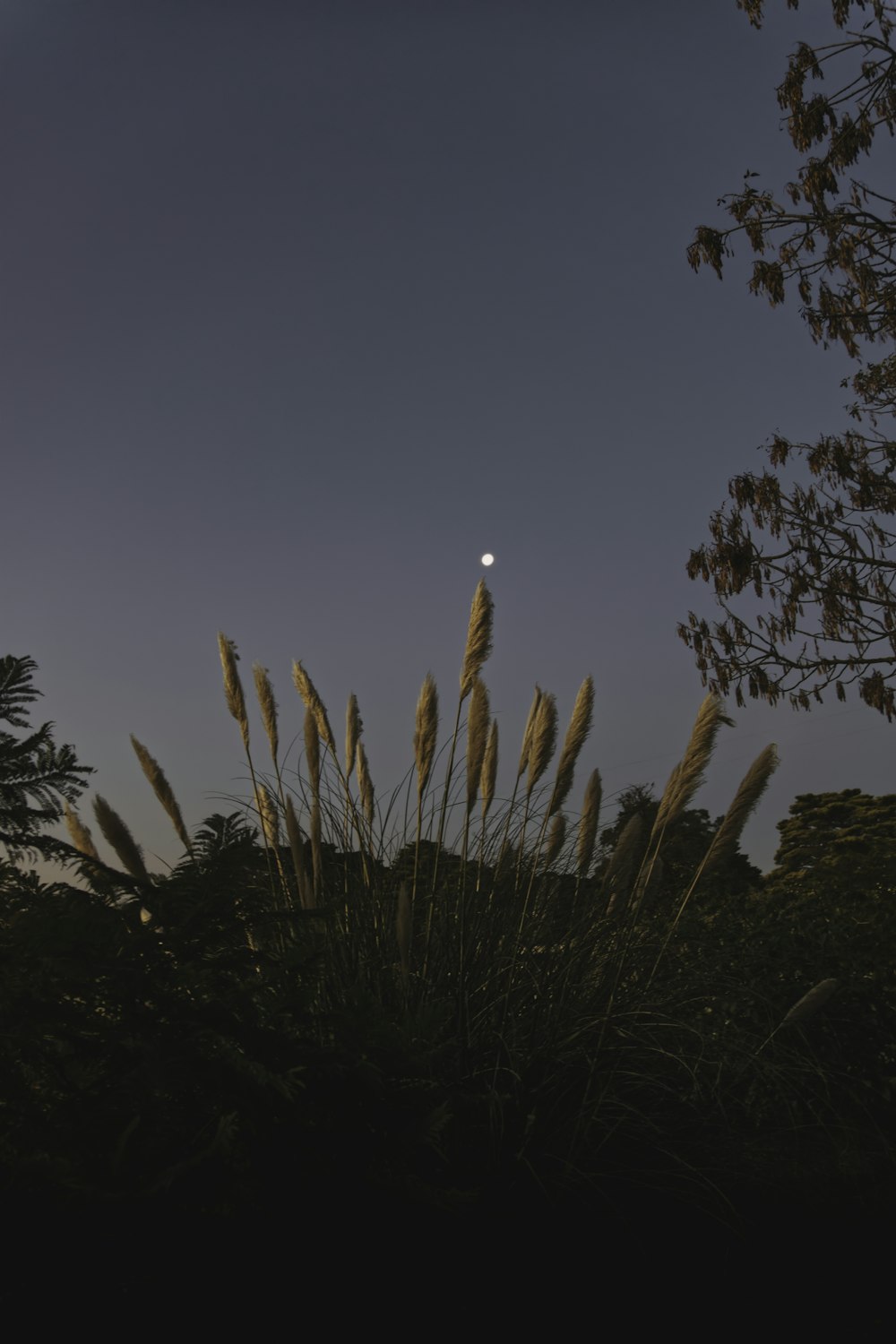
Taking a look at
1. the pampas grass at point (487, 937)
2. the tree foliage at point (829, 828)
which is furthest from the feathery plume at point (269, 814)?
the tree foliage at point (829, 828)

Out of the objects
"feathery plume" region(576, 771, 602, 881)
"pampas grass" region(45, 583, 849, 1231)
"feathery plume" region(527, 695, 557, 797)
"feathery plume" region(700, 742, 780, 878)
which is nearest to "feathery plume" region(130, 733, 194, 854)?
"pampas grass" region(45, 583, 849, 1231)

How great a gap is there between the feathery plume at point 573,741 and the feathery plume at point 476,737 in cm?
32

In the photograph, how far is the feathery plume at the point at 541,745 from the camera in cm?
366

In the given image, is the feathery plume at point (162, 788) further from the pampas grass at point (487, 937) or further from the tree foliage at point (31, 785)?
the tree foliage at point (31, 785)

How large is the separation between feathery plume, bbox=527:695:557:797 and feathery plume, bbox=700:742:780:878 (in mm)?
687

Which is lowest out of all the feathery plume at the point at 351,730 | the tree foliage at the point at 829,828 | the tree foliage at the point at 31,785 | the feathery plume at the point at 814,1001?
the feathery plume at the point at 814,1001

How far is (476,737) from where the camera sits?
12.0 feet

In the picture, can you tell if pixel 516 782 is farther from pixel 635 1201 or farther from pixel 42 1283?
pixel 42 1283

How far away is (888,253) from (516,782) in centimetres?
685

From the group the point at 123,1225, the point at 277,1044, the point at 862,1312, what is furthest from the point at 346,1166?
the point at 862,1312

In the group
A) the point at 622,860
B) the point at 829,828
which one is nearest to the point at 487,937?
the point at 622,860

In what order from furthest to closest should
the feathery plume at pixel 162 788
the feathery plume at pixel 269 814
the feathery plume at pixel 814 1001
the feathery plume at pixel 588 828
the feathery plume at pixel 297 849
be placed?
1. the feathery plume at pixel 588 828
2. the feathery plume at pixel 269 814
3. the feathery plume at pixel 162 788
4. the feathery plume at pixel 297 849
5. the feathery plume at pixel 814 1001

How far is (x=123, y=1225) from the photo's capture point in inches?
61.6

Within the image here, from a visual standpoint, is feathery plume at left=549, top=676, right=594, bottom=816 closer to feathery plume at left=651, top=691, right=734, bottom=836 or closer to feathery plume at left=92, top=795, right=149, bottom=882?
feathery plume at left=651, top=691, right=734, bottom=836
